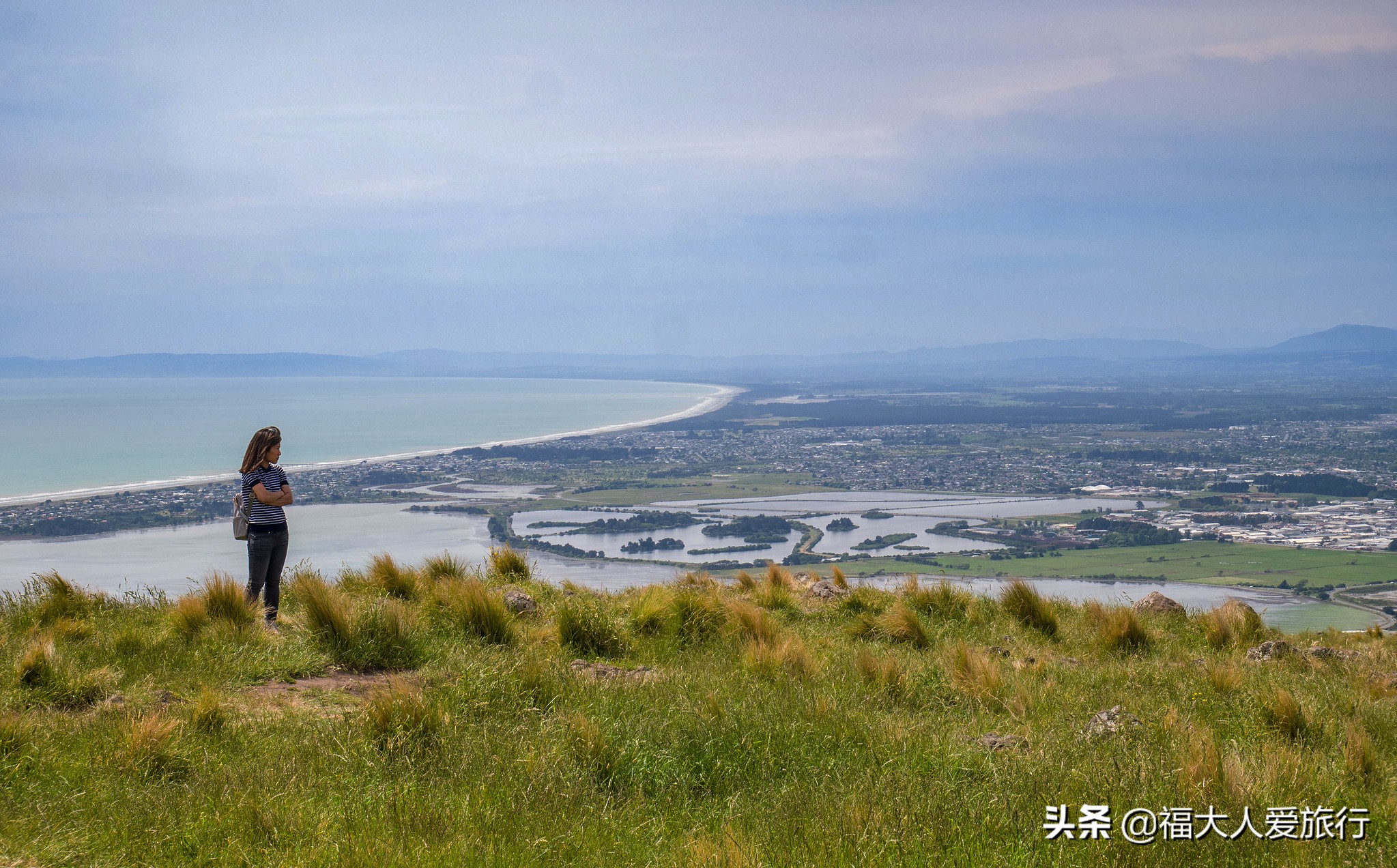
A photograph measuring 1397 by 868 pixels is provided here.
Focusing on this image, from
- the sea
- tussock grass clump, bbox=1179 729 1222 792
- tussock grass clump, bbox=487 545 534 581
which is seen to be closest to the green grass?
the sea

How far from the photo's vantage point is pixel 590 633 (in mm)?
7598

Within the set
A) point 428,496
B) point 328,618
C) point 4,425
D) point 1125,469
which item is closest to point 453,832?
point 328,618

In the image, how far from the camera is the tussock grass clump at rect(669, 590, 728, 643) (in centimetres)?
812

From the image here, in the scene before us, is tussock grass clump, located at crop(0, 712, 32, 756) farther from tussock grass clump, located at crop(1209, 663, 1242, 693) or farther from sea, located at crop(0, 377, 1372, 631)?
tussock grass clump, located at crop(1209, 663, 1242, 693)

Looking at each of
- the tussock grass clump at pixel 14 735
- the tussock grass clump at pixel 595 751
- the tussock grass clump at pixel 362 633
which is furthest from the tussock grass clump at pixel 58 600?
the tussock grass clump at pixel 595 751

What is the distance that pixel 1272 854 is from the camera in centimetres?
337

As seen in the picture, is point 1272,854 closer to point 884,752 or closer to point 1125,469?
point 884,752

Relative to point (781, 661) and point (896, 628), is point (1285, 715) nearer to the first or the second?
point (781, 661)

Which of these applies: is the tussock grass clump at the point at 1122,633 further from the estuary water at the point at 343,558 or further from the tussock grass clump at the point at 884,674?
the estuary water at the point at 343,558

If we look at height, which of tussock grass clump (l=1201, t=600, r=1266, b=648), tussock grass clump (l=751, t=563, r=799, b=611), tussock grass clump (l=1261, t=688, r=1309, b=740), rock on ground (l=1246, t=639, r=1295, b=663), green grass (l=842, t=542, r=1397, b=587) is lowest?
green grass (l=842, t=542, r=1397, b=587)

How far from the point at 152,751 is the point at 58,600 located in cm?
478

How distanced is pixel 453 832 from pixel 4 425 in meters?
123

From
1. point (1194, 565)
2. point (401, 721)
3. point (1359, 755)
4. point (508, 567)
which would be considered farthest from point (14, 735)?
point (1194, 565)

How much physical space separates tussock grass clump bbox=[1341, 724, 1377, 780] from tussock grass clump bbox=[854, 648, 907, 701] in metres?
2.49
